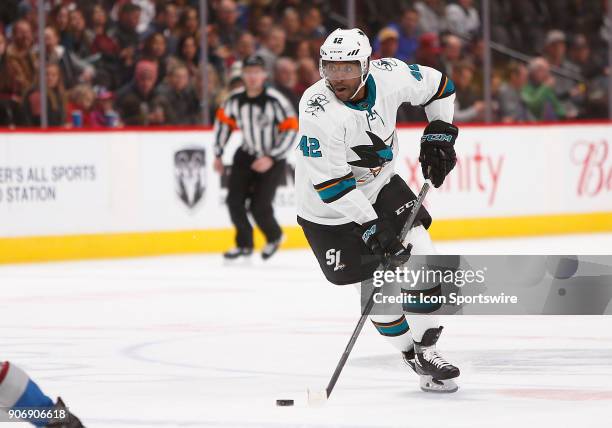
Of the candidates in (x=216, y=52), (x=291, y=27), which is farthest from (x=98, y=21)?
(x=291, y=27)

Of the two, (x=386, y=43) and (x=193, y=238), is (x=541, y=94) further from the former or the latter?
(x=193, y=238)

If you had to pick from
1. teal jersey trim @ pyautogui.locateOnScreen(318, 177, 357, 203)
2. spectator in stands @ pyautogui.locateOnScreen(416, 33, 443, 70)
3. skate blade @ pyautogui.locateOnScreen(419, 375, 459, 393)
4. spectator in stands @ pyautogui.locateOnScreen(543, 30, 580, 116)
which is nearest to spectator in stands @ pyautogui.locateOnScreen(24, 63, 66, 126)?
spectator in stands @ pyautogui.locateOnScreen(416, 33, 443, 70)

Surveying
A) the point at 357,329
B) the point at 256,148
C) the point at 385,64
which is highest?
the point at 385,64

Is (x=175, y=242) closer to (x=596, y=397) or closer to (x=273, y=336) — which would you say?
(x=273, y=336)

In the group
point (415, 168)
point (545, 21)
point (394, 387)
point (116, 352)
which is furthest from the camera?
point (545, 21)

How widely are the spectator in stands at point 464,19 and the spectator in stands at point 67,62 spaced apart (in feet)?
11.7

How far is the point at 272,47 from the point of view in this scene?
11.5 meters

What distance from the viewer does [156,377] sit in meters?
5.15

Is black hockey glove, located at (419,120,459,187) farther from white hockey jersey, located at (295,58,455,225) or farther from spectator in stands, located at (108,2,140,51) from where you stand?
spectator in stands, located at (108,2,140,51)

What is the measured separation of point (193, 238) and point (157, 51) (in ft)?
4.83

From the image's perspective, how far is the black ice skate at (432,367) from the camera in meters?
4.68

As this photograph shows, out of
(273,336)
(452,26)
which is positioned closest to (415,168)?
(452,26)

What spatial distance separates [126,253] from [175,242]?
42 centimetres

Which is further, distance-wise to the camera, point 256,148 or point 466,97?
point 466,97
